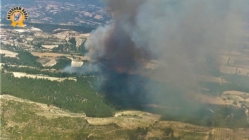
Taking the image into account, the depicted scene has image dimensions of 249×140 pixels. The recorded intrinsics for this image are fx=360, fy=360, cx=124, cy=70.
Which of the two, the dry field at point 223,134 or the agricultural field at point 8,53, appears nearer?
the dry field at point 223,134

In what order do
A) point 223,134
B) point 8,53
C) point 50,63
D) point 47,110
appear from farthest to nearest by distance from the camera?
point 8,53, point 50,63, point 47,110, point 223,134

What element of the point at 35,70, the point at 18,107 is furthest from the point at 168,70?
the point at 35,70

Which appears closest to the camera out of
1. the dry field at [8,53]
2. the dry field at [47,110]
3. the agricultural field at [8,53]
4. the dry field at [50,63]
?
the dry field at [47,110]

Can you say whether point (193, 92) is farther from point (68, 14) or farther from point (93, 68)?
point (68, 14)

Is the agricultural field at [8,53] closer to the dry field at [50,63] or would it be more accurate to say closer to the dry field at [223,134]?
the dry field at [50,63]

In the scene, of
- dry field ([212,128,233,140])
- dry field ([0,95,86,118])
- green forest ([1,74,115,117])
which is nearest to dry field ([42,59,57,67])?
green forest ([1,74,115,117])

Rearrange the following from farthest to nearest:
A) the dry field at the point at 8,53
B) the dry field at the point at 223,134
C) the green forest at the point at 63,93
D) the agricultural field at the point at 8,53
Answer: the dry field at the point at 8,53 → the agricultural field at the point at 8,53 → the green forest at the point at 63,93 → the dry field at the point at 223,134

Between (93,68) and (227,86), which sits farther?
(93,68)

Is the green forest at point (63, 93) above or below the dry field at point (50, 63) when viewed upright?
below

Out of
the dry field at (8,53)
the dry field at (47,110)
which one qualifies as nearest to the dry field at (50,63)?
the dry field at (8,53)

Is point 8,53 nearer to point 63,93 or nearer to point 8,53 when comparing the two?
point 8,53

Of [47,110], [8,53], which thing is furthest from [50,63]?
[47,110]
